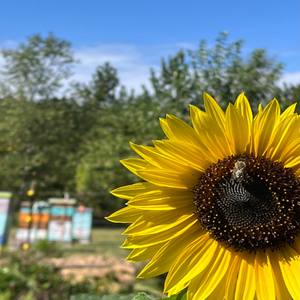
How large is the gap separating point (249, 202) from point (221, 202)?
0.23ft

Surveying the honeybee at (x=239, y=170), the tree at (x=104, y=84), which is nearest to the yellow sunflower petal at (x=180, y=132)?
the honeybee at (x=239, y=170)

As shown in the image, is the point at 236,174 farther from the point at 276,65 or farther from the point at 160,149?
the point at 276,65

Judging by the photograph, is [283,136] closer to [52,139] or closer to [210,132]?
[210,132]

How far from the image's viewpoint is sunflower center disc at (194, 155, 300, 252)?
34.9 inches

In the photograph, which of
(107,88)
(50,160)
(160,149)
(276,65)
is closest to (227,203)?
(160,149)

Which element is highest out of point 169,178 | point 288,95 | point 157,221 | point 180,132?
point 288,95

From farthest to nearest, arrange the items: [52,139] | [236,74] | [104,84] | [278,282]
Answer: [104,84] → [52,139] → [236,74] → [278,282]

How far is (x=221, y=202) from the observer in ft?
3.12

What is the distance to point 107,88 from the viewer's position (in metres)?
30.4

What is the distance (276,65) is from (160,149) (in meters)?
4.13

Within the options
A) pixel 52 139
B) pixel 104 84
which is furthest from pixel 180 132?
pixel 104 84

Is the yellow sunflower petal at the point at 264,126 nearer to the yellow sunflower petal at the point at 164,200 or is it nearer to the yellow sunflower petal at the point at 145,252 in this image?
the yellow sunflower petal at the point at 164,200

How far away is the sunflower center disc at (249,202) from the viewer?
0.89 m

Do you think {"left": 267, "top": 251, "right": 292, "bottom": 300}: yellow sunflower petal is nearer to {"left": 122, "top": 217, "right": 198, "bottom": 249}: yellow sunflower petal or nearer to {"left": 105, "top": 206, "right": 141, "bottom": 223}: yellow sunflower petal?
{"left": 122, "top": 217, "right": 198, "bottom": 249}: yellow sunflower petal
